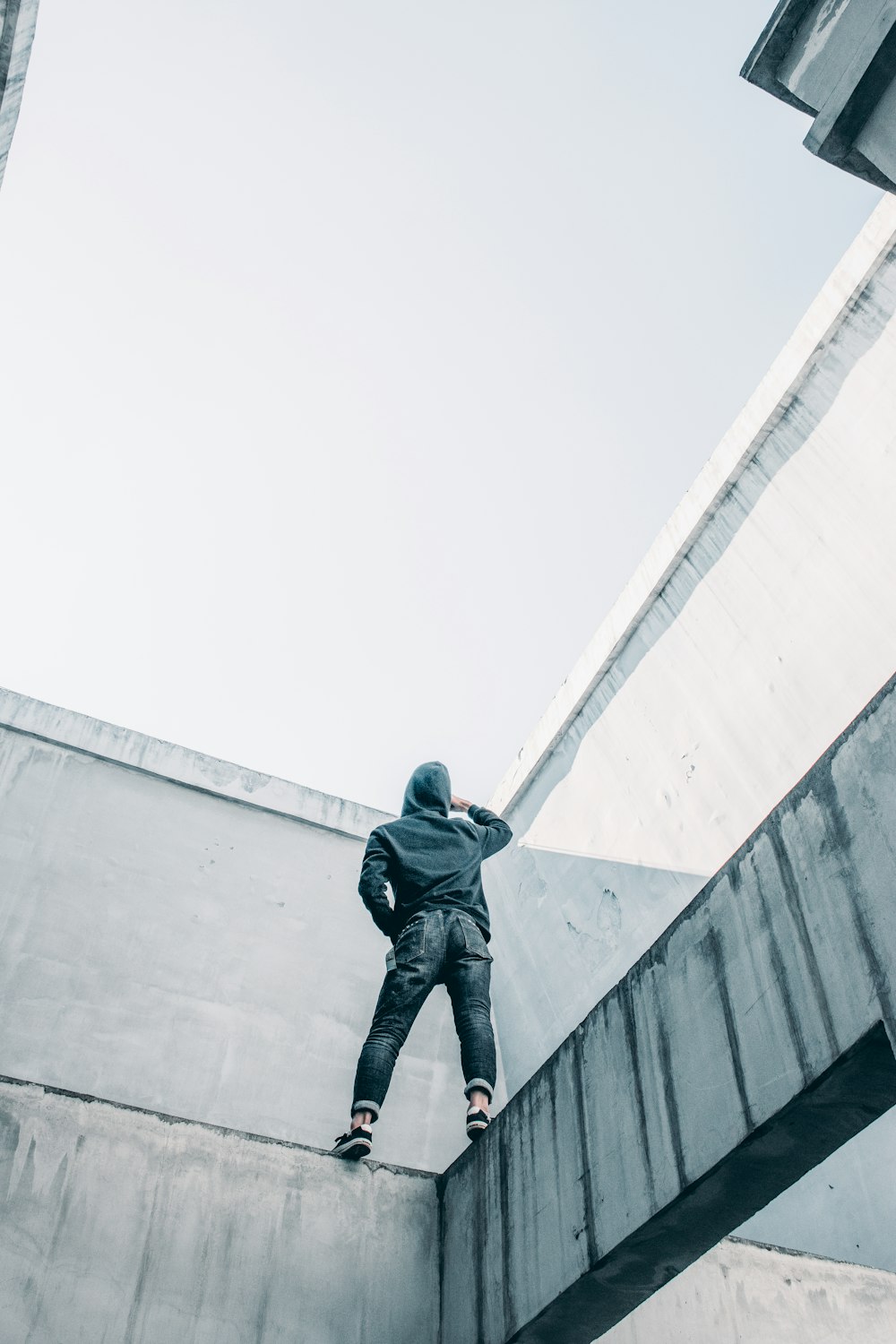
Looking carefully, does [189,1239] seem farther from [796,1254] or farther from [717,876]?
[796,1254]

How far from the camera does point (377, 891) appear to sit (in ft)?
13.8

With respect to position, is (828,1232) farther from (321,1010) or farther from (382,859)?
(321,1010)

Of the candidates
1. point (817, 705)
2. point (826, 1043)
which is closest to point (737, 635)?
point (817, 705)

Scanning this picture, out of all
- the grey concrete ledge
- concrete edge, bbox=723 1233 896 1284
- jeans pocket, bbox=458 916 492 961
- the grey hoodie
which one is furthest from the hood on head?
concrete edge, bbox=723 1233 896 1284

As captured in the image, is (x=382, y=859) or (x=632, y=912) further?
(x=632, y=912)

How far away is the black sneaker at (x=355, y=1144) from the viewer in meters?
3.56

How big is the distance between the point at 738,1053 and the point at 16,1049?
4.03m

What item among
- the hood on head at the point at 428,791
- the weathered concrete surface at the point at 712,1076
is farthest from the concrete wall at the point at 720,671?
the weathered concrete surface at the point at 712,1076

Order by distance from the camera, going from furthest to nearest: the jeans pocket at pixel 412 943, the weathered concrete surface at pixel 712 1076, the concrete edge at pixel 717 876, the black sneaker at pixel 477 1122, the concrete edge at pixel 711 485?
the concrete edge at pixel 711 485 → the jeans pocket at pixel 412 943 → the black sneaker at pixel 477 1122 → the concrete edge at pixel 717 876 → the weathered concrete surface at pixel 712 1076

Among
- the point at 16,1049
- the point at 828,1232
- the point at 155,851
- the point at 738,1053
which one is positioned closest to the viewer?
the point at 738,1053

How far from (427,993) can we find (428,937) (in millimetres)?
227

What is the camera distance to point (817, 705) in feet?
15.3

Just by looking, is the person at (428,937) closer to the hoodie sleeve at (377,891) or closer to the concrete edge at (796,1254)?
the hoodie sleeve at (377,891)

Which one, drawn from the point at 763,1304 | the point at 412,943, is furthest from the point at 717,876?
the point at 763,1304
